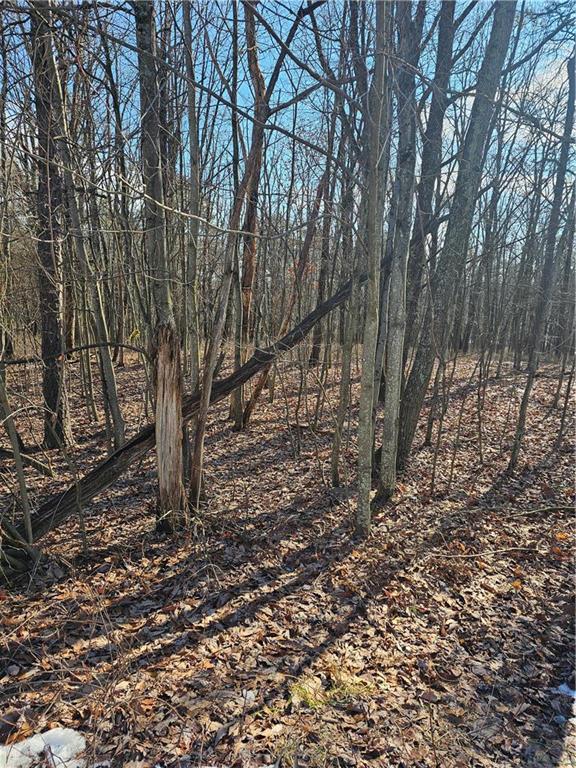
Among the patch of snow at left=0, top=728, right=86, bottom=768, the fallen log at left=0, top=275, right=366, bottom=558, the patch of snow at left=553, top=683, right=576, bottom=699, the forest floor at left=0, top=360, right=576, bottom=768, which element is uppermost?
the fallen log at left=0, top=275, right=366, bottom=558

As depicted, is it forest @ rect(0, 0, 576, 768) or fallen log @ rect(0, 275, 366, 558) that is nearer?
forest @ rect(0, 0, 576, 768)

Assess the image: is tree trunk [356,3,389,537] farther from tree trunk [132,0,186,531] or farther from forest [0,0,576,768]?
tree trunk [132,0,186,531]

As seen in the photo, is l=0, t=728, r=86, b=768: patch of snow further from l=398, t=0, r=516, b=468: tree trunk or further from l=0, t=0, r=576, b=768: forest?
l=398, t=0, r=516, b=468: tree trunk

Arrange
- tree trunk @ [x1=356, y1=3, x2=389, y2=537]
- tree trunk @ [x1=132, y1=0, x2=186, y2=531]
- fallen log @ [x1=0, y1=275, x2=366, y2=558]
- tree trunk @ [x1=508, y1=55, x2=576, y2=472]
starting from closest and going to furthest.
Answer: tree trunk @ [x1=356, y1=3, x2=389, y2=537], tree trunk @ [x1=132, y1=0, x2=186, y2=531], fallen log @ [x1=0, y1=275, x2=366, y2=558], tree trunk @ [x1=508, y1=55, x2=576, y2=472]

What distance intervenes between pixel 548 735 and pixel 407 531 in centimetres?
246

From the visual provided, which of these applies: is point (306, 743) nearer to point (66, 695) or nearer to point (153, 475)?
point (66, 695)

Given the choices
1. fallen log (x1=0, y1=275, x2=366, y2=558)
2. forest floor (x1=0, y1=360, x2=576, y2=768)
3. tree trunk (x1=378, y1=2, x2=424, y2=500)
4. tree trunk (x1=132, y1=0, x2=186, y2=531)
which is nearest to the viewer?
forest floor (x1=0, y1=360, x2=576, y2=768)

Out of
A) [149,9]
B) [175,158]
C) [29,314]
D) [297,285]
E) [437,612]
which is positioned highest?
[149,9]

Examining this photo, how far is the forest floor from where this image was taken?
261 cm

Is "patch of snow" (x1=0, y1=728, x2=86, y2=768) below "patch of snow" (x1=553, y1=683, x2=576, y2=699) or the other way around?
the other way around

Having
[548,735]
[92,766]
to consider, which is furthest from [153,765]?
[548,735]

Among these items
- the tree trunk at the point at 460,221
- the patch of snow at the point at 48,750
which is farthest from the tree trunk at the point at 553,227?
the patch of snow at the point at 48,750

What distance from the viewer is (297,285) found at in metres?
7.47

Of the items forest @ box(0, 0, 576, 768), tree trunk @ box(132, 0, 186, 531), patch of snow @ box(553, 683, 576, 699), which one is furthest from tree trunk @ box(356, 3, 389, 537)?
patch of snow @ box(553, 683, 576, 699)
